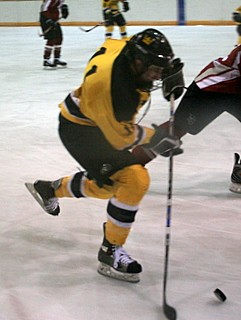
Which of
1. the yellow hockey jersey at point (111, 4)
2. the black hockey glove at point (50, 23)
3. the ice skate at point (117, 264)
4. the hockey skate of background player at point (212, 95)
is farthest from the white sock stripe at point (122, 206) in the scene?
the yellow hockey jersey at point (111, 4)

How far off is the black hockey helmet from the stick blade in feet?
2.28

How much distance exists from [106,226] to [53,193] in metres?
0.42

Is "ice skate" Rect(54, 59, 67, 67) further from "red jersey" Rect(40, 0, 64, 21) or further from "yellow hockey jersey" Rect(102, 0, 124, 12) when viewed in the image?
"yellow hockey jersey" Rect(102, 0, 124, 12)

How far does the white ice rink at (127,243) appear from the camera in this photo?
6.21 ft

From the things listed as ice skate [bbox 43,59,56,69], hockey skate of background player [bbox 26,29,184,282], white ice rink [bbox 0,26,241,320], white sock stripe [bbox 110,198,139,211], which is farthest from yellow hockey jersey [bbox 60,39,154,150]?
ice skate [bbox 43,59,56,69]

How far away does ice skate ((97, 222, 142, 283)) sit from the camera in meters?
2.04

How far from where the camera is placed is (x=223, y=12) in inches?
419

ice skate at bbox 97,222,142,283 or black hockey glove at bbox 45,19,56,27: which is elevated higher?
ice skate at bbox 97,222,142,283

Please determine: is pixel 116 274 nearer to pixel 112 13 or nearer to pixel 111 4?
pixel 111 4

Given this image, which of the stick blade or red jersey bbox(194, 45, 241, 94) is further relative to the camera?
red jersey bbox(194, 45, 241, 94)

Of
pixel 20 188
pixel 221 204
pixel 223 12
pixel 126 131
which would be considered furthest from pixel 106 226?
pixel 223 12

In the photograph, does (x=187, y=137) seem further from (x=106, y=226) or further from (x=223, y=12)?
(x=223, y=12)

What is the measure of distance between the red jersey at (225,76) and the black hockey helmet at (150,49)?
83cm

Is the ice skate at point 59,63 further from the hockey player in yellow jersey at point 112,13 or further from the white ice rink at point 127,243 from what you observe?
the white ice rink at point 127,243
